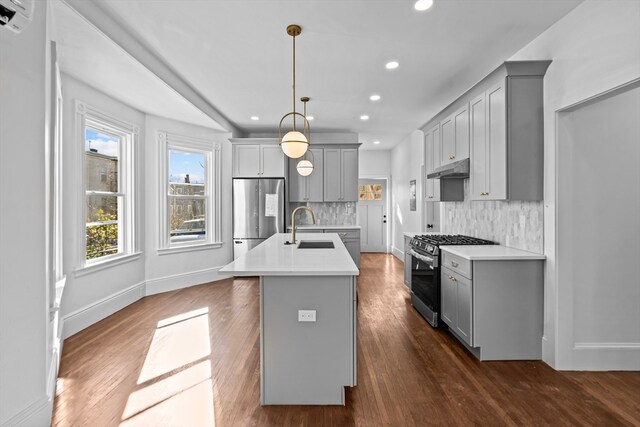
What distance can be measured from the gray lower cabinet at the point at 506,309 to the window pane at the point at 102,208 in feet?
13.6

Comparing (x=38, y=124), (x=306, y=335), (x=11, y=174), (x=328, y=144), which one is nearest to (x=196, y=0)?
(x=38, y=124)

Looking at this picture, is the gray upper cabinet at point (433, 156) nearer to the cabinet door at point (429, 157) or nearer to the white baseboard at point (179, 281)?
the cabinet door at point (429, 157)

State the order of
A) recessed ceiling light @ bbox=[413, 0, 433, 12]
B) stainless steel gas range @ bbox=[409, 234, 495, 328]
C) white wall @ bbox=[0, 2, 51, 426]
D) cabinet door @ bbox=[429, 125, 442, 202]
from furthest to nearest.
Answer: cabinet door @ bbox=[429, 125, 442, 202]
stainless steel gas range @ bbox=[409, 234, 495, 328]
recessed ceiling light @ bbox=[413, 0, 433, 12]
white wall @ bbox=[0, 2, 51, 426]

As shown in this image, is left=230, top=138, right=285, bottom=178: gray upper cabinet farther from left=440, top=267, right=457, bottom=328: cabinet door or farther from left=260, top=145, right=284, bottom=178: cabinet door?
left=440, top=267, right=457, bottom=328: cabinet door

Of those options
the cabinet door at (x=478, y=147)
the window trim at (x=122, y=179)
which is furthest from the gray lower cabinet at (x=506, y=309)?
the window trim at (x=122, y=179)

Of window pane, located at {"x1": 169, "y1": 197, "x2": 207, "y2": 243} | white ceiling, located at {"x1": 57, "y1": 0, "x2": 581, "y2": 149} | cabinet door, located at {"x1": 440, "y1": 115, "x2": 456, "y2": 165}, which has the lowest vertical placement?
window pane, located at {"x1": 169, "y1": 197, "x2": 207, "y2": 243}

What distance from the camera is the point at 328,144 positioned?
606 cm

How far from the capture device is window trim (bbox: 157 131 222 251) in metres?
4.80

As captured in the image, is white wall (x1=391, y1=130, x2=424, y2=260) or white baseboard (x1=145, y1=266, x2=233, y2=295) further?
white wall (x1=391, y1=130, x2=424, y2=260)

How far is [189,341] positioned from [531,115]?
373cm

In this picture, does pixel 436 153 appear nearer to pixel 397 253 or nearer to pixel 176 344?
pixel 176 344

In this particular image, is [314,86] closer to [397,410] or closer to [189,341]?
[189,341]

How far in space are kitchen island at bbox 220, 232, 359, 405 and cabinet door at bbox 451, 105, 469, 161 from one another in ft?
7.23

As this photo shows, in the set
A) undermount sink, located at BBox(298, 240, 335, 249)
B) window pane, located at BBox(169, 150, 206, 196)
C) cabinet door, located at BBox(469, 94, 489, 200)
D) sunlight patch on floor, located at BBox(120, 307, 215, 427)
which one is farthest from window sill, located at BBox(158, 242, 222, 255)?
cabinet door, located at BBox(469, 94, 489, 200)
